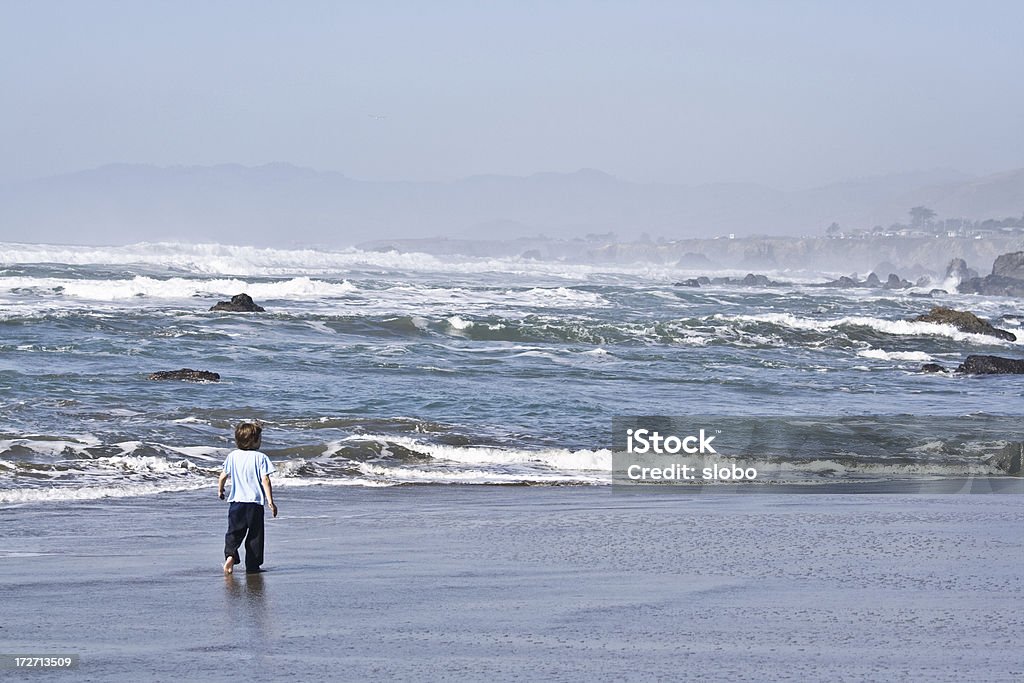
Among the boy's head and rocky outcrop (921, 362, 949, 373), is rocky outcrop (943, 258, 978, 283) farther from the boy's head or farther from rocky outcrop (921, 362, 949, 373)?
the boy's head

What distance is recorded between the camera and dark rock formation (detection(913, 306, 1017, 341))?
3547cm

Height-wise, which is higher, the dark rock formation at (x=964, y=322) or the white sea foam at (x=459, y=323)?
the white sea foam at (x=459, y=323)

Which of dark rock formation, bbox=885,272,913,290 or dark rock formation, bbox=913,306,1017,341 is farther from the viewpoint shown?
dark rock formation, bbox=885,272,913,290

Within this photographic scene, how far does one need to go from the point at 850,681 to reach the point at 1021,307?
56.8 m

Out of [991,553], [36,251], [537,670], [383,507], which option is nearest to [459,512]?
[383,507]

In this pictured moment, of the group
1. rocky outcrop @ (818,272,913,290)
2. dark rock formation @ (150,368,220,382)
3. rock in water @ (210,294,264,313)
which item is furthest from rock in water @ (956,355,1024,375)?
rocky outcrop @ (818,272,913,290)

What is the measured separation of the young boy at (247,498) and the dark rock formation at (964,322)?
30550 millimetres

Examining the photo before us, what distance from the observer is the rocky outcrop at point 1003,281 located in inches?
3018

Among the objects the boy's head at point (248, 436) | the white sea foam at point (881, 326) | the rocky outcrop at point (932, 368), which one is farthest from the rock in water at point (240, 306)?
the boy's head at point (248, 436)

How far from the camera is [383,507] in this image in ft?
36.1

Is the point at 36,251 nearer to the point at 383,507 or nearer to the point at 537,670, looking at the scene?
the point at 383,507

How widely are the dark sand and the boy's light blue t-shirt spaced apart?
0.45 meters

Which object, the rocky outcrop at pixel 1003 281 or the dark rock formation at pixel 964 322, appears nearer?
the dark rock formation at pixel 964 322

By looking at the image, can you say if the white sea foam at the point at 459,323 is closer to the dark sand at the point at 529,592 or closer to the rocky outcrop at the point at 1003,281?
the dark sand at the point at 529,592
